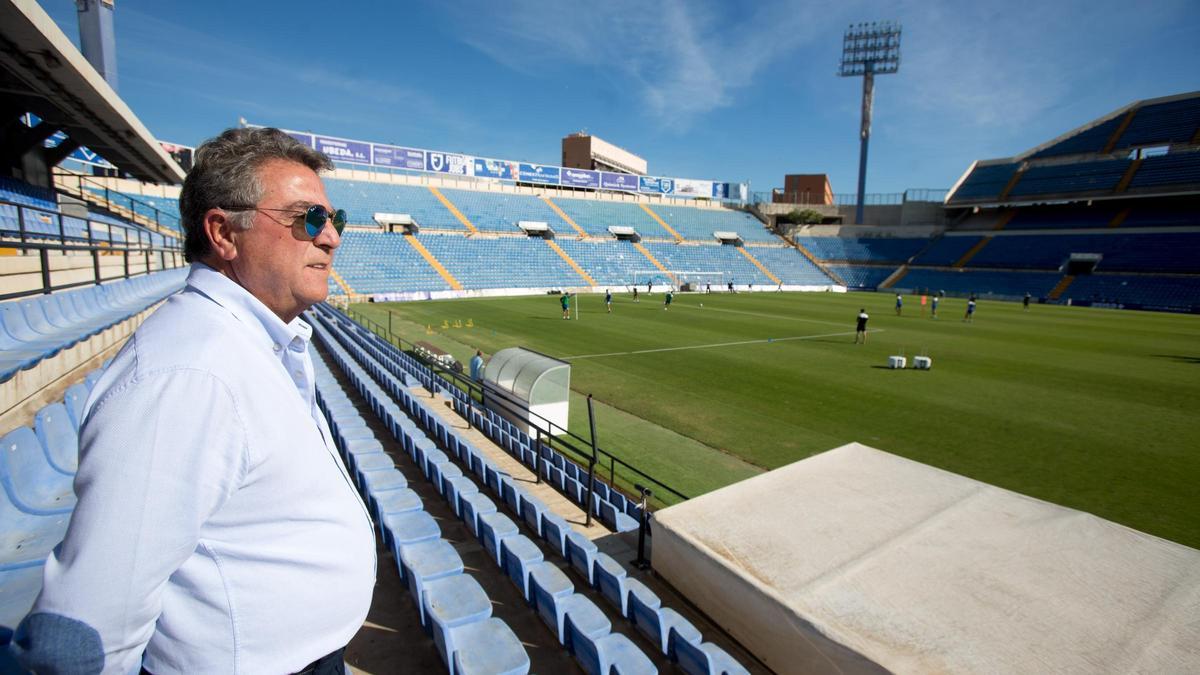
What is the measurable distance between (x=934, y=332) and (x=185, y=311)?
→ 2954 centimetres

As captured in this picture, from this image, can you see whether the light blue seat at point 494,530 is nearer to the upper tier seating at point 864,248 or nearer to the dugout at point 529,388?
the dugout at point 529,388

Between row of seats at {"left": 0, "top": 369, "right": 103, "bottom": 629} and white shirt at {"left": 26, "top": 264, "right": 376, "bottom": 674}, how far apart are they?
5.41 ft

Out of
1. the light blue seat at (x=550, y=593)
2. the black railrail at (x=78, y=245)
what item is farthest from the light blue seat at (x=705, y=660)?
the black railrail at (x=78, y=245)

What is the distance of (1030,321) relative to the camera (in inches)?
1202

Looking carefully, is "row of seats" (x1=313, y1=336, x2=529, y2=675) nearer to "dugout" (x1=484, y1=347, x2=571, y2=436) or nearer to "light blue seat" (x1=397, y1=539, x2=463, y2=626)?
"light blue seat" (x1=397, y1=539, x2=463, y2=626)

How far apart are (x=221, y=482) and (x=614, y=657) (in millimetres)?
3213

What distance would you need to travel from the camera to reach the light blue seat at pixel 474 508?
5555 mm

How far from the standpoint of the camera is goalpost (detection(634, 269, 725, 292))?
49759 mm

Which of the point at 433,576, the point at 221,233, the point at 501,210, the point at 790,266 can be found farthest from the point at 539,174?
the point at 221,233

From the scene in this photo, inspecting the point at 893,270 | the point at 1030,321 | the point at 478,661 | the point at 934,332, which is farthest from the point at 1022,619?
the point at 893,270

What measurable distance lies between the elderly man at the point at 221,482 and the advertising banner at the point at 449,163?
55511 millimetres

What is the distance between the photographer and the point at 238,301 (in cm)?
148

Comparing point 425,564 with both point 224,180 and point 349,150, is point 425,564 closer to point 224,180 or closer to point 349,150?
point 224,180

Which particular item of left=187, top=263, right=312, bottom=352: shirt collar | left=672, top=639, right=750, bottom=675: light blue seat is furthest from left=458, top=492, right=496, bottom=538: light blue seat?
left=187, top=263, right=312, bottom=352: shirt collar
